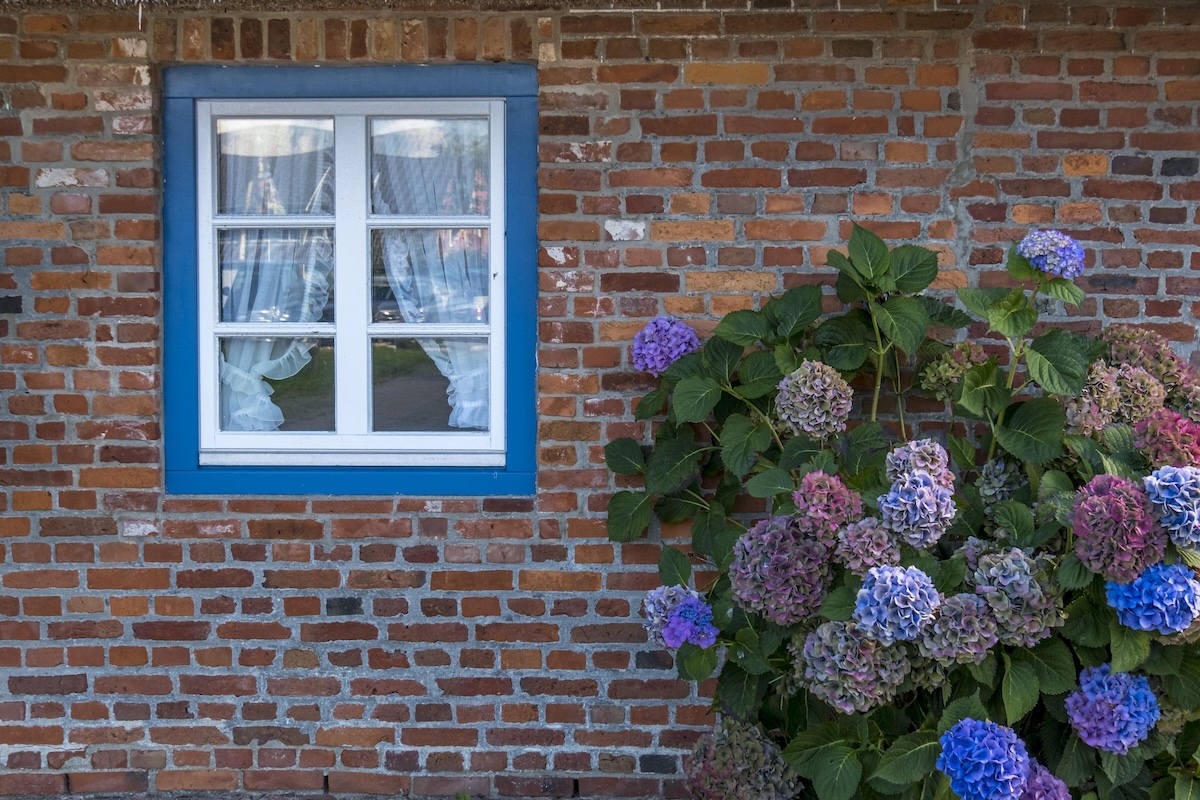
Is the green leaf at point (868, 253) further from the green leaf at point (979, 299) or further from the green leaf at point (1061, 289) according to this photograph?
the green leaf at point (1061, 289)

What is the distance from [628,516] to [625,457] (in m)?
0.17

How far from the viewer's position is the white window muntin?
2977 millimetres

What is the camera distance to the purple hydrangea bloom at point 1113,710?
2145mm

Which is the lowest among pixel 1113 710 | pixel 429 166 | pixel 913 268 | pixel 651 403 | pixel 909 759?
pixel 909 759

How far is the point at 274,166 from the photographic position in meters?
3.03

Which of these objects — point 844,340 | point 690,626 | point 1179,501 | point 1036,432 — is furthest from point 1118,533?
point 690,626

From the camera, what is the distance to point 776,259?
2.88m

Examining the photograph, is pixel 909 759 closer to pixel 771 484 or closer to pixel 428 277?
pixel 771 484

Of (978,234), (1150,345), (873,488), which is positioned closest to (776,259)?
(978,234)

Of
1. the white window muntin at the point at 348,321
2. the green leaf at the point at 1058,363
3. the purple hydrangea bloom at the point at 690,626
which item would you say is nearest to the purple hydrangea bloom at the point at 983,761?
the purple hydrangea bloom at the point at 690,626

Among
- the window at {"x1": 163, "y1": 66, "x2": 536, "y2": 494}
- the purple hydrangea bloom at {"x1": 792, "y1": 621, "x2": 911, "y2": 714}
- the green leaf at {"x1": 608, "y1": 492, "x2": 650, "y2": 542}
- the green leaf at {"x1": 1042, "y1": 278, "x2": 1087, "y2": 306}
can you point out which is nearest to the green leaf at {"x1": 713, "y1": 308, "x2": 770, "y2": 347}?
the green leaf at {"x1": 608, "y1": 492, "x2": 650, "y2": 542}

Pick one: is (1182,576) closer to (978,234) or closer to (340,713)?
(978,234)

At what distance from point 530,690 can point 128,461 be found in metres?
1.41

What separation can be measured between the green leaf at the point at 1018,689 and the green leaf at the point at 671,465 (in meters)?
0.95
